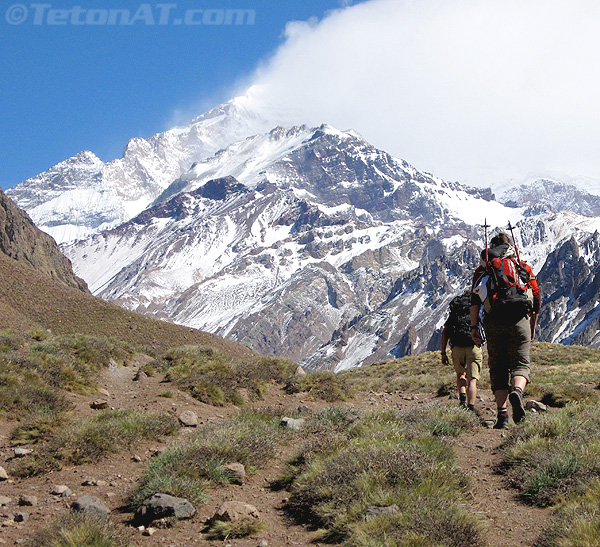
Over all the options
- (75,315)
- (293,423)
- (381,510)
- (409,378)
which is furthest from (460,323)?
(75,315)

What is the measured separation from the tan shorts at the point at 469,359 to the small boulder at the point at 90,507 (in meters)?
7.41

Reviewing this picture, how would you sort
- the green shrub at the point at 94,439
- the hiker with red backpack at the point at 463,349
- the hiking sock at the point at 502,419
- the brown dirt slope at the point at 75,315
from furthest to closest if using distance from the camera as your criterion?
1. the brown dirt slope at the point at 75,315
2. the hiker with red backpack at the point at 463,349
3. the hiking sock at the point at 502,419
4. the green shrub at the point at 94,439

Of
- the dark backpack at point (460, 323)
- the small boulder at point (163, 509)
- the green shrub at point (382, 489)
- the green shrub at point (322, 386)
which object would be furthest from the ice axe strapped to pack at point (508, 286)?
the green shrub at point (322, 386)

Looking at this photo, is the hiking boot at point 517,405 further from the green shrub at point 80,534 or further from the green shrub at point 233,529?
the green shrub at point 80,534

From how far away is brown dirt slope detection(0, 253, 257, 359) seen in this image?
33312 mm

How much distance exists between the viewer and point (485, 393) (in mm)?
15117

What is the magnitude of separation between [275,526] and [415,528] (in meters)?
1.55

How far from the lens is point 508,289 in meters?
8.05

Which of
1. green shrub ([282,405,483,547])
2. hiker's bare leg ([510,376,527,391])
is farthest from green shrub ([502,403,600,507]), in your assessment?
green shrub ([282,405,483,547])

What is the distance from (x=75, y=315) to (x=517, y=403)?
32341 mm

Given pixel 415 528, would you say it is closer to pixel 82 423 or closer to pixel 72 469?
pixel 72 469

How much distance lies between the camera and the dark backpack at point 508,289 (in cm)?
795

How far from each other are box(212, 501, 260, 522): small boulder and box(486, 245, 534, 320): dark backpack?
4.55 m

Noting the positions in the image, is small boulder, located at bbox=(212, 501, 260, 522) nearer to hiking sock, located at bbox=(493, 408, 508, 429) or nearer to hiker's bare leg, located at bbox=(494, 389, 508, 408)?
hiker's bare leg, located at bbox=(494, 389, 508, 408)
